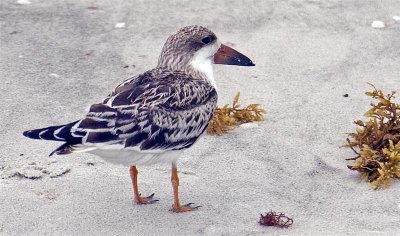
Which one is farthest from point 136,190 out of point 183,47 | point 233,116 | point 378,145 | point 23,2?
point 23,2

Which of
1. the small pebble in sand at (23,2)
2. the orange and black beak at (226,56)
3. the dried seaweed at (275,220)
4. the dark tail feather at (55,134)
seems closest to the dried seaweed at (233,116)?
the orange and black beak at (226,56)

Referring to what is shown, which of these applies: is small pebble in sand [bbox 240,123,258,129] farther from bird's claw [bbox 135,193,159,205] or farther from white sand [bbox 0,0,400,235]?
bird's claw [bbox 135,193,159,205]

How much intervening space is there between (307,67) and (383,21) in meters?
1.23

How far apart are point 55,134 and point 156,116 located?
0.70 m

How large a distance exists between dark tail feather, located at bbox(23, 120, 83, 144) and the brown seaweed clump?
216cm

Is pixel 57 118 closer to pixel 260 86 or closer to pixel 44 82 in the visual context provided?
pixel 44 82

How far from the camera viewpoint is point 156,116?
548 cm

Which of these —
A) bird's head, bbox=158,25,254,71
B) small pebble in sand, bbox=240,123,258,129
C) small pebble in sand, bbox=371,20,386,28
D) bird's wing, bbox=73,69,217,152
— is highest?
bird's head, bbox=158,25,254,71

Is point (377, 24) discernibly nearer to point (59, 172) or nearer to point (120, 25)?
point (120, 25)

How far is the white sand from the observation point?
18.7ft

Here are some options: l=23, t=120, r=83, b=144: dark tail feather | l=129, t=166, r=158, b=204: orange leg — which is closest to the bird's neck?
l=129, t=166, r=158, b=204: orange leg

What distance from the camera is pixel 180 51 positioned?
19.9 ft

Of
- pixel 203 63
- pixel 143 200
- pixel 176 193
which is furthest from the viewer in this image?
pixel 203 63

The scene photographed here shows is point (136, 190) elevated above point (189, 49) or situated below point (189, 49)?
below
